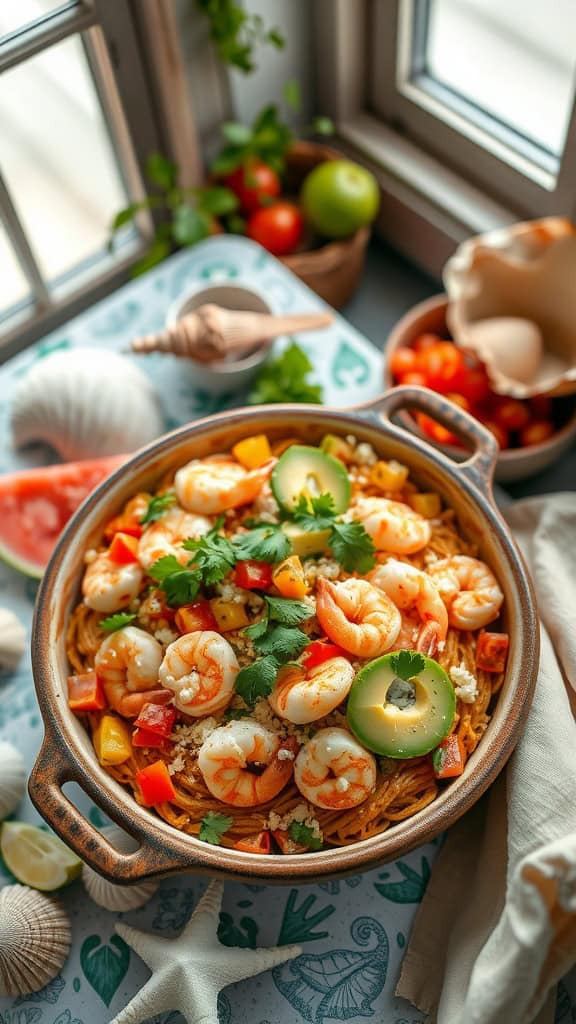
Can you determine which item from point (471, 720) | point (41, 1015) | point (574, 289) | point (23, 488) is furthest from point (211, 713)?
point (574, 289)

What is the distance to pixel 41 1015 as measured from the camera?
4.49 ft

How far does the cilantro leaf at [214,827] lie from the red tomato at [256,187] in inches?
61.0

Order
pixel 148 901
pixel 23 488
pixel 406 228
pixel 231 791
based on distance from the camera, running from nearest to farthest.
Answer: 1. pixel 231 791
2. pixel 148 901
3. pixel 23 488
4. pixel 406 228

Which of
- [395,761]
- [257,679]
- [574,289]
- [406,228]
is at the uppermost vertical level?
[257,679]

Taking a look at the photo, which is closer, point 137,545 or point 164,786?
point 164,786

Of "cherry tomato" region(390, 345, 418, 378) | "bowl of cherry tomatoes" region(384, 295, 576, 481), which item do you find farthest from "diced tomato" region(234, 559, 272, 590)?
"cherry tomato" region(390, 345, 418, 378)

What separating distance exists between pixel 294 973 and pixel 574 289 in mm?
1472

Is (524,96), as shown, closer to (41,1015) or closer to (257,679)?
(257,679)

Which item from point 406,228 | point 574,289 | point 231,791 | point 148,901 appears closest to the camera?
point 231,791

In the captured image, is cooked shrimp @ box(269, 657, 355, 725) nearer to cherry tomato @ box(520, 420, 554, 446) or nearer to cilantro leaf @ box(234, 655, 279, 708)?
cilantro leaf @ box(234, 655, 279, 708)

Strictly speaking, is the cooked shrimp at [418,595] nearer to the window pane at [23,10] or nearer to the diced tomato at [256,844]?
the diced tomato at [256,844]

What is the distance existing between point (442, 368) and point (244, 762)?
1066mm

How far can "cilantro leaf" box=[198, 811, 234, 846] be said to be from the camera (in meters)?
1.28

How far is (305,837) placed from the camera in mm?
1269
